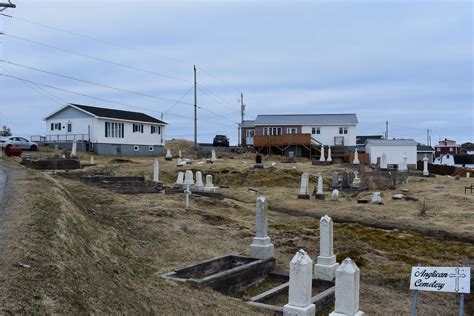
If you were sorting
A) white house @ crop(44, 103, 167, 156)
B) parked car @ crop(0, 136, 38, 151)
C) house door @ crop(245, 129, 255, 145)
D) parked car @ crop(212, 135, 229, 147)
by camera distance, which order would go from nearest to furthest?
parked car @ crop(0, 136, 38, 151), white house @ crop(44, 103, 167, 156), house door @ crop(245, 129, 255, 145), parked car @ crop(212, 135, 229, 147)

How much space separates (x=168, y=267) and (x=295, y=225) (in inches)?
302

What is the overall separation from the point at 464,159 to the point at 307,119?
32.2 m

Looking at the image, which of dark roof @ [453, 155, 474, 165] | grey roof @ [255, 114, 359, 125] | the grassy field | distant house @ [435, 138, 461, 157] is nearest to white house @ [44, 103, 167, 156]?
grey roof @ [255, 114, 359, 125]

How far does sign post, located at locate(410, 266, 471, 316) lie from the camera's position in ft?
22.1

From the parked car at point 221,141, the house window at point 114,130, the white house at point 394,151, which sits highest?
the house window at point 114,130

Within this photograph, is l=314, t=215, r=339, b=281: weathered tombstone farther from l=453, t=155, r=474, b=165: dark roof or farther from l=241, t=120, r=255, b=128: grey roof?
l=453, t=155, r=474, b=165: dark roof

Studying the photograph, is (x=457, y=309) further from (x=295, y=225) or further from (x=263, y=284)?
(x=295, y=225)

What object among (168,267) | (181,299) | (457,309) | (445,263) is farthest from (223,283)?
(445,263)

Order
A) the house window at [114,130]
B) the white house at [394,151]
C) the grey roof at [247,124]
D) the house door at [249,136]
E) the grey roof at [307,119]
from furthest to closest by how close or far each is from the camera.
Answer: the grey roof at [247,124]
the house door at [249,136]
the grey roof at [307,119]
the white house at [394,151]
the house window at [114,130]

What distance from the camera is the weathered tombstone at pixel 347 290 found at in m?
7.02

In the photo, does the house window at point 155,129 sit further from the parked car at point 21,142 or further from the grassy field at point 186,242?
the grassy field at point 186,242

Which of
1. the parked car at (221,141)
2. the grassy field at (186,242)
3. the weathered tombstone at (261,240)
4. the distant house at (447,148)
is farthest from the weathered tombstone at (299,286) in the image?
the distant house at (447,148)

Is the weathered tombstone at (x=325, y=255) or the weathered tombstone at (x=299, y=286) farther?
the weathered tombstone at (x=325, y=255)

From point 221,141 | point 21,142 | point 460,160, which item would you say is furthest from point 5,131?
point 460,160
